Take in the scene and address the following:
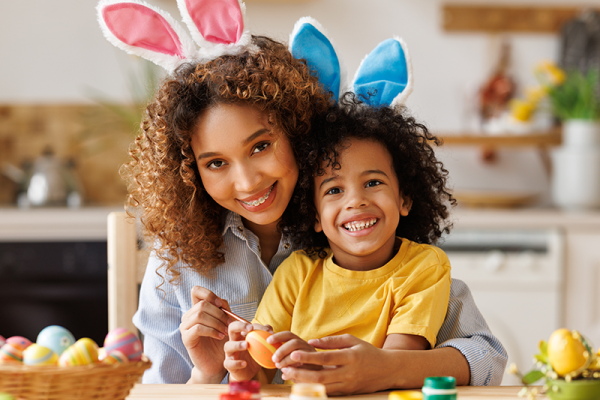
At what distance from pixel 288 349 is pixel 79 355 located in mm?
249

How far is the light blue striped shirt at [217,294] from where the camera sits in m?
1.05

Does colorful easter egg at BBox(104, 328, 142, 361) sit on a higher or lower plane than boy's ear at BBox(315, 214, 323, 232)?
lower

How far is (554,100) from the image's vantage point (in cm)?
268

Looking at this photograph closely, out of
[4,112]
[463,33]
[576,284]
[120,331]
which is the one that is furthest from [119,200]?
[120,331]

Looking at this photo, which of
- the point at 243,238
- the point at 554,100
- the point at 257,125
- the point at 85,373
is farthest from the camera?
the point at 554,100

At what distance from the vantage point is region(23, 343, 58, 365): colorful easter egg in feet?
2.23

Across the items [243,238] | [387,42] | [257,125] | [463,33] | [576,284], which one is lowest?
[576,284]

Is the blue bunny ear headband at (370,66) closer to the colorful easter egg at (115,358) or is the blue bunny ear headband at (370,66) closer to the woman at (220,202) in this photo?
the woman at (220,202)

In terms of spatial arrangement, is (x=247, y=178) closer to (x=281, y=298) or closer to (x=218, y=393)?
(x=281, y=298)

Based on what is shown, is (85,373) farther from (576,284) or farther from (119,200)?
(119,200)

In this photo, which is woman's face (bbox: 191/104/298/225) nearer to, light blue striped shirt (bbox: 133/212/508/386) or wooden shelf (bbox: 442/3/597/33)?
light blue striped shirt (bbox: 133/212/508/386)

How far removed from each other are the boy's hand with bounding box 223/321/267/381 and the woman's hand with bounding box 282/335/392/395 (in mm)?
90

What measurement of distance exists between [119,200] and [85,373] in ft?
7.59

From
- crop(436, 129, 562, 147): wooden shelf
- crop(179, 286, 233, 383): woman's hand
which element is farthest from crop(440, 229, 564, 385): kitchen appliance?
crop(179, 286, 233, 383): woman's hand
